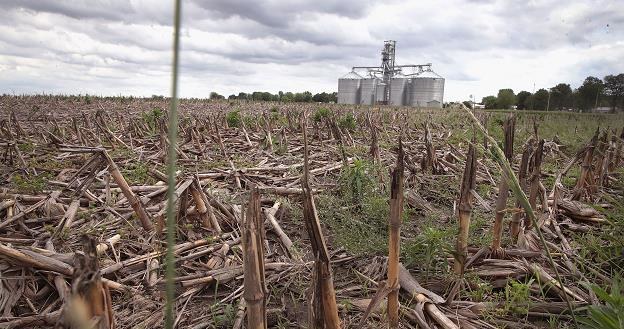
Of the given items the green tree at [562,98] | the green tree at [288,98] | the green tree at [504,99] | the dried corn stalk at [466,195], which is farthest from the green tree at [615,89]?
the green tree at [288,98]

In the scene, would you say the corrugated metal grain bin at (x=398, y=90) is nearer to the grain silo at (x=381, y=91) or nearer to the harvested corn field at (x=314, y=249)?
the grain silo at (x=381, y=91)

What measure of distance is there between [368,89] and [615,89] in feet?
105

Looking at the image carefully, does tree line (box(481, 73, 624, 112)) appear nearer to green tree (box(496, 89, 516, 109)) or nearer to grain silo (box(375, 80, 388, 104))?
green tree (box(496, 89, 516, 109))

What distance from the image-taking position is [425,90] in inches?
1740

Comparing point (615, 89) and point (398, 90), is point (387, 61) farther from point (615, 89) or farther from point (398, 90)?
point (615, 89)

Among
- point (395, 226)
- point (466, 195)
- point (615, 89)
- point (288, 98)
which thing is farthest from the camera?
point (288, 98)

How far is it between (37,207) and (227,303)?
93.5 inches

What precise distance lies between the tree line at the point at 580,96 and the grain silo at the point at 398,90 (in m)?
12.4

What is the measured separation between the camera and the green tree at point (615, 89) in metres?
17.1

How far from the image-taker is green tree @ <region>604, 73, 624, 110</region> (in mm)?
17141

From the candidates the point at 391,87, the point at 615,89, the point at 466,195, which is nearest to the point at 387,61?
the point at 391,87

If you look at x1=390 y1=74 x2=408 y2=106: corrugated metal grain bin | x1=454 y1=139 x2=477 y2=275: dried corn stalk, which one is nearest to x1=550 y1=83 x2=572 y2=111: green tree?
x1=390 y1=74 x2=408 y2=106: corrugated metal grain bin

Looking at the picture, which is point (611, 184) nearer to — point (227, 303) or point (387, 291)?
point (387, 291)

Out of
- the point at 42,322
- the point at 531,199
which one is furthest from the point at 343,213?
the point at 42,322
